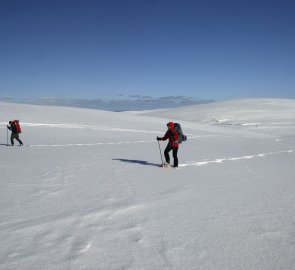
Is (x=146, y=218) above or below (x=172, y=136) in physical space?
below

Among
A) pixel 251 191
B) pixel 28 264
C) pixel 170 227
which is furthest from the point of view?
pixel 251 191

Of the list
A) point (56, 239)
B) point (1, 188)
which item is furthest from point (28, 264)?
point (1, 188)

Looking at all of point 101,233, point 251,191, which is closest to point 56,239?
point 101,233

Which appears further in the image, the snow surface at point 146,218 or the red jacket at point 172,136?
the red jacket at point 172,136

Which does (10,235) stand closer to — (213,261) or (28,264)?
(28,264)

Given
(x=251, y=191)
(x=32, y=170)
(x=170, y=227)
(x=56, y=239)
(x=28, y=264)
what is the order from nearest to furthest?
(x=28, y=264) < (x=56, y=239) < (x=170, y=227) < (x=251, y=191) < (x=32, y=170)

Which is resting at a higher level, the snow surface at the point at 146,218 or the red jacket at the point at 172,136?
the red jacket at the point at 172,136

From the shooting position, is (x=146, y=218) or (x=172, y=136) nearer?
(x=146, y=218)

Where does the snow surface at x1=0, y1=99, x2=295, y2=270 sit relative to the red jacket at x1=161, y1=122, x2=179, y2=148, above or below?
below

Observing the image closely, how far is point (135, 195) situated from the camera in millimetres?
6832

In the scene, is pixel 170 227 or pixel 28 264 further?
pixel 170 227

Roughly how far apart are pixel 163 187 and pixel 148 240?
10.4 feet

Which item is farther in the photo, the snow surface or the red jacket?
the red jacket

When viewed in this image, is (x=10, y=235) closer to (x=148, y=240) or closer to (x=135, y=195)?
(x=148, y=240)
